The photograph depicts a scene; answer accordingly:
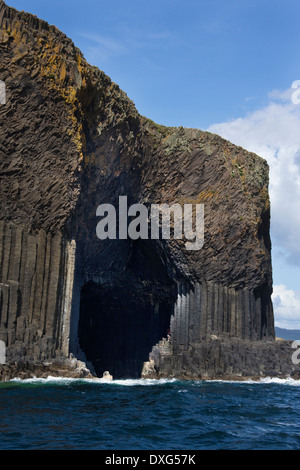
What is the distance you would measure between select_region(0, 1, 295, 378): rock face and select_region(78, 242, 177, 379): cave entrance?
4.8 inches

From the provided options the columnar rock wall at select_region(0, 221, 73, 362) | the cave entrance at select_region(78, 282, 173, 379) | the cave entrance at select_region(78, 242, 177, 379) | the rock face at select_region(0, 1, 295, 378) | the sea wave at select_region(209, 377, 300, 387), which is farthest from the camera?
the cave entrance at select_region(78, 282, 173, 379)

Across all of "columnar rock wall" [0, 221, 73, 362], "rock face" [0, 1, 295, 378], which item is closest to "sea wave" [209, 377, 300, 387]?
"rock face" [0, 1, 295, 378]

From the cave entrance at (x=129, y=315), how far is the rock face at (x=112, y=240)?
0.40ft

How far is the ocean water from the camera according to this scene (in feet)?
57.2

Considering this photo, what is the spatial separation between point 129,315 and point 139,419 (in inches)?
1535

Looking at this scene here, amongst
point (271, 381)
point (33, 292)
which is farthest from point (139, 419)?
point (271, 381)

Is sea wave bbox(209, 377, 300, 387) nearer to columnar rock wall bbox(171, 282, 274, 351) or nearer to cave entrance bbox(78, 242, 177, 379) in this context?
columnar rock wall bbox(171, 282, 274, 351)

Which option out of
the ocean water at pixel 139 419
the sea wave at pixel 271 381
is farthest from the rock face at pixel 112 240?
the ocean water at pixel 139 419

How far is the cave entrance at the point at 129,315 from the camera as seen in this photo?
55062 millimetres

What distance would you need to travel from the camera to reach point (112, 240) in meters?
49.8

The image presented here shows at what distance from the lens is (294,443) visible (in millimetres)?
18438

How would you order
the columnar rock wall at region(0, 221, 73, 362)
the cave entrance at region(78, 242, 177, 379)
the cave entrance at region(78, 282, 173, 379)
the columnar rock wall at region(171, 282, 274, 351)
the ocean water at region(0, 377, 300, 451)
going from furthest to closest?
1. the cave entrance at region(78, 282, 173, 379)
2. the cave entrance at region(78, 242, 177, 379)
3. the columnar rock wall at region(171, 282, 274, 351)
4. the columnar rock wall at region(0, 221, 73, 362)
5. the ocean water at region(0, 377, 300, 451)

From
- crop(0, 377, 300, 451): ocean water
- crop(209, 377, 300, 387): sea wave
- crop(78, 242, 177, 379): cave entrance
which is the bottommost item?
crop(209, 377, 300, 387): sea wave
